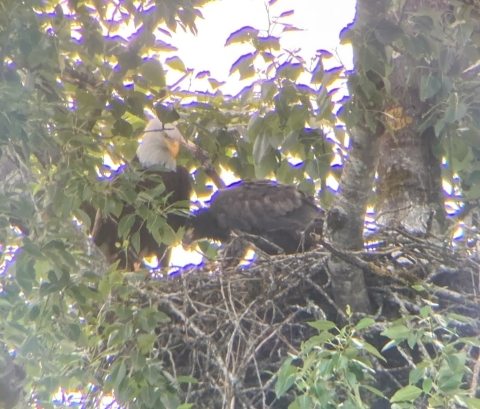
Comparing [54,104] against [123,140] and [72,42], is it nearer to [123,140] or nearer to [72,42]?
[72,42]

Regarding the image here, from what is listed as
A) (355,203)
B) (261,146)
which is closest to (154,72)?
(261,146)

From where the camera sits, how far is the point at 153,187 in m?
5.68

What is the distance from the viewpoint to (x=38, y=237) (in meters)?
3.61

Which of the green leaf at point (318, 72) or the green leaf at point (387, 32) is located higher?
the green leaf at point (318, 72)

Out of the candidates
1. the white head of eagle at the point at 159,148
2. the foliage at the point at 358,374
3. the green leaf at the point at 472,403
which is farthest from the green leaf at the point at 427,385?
the white head of eagle at the point at 159,148

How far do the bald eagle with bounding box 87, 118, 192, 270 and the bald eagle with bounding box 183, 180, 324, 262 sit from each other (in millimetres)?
235

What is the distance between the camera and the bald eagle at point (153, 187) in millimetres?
5660

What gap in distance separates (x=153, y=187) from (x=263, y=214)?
957 millimetres

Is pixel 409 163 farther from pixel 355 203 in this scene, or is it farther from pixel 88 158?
pixel 88 158

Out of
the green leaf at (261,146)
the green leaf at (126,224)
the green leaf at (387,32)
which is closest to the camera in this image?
the green leaf at (387,32)

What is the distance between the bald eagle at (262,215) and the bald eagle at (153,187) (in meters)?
0.23

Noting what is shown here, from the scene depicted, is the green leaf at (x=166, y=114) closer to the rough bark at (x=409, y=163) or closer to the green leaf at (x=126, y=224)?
the green leaf at (x=126, y=224)

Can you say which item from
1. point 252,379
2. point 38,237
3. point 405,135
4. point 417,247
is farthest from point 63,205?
point 405,135

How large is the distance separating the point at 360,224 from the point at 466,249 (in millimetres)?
482
